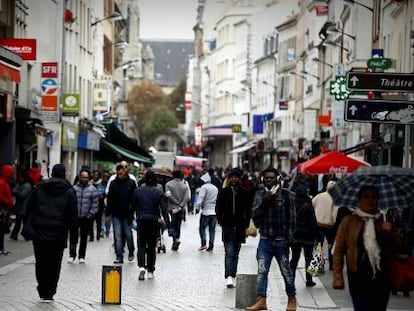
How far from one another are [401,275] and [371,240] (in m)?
0.43

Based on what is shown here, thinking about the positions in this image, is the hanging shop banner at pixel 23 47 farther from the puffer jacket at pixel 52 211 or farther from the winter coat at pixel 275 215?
Answer: the winter coat at pixel 275 215

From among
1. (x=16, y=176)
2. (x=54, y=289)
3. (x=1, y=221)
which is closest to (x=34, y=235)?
(x=54, y=289)

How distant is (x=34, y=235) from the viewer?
52.0 ft

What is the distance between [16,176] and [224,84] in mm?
85967

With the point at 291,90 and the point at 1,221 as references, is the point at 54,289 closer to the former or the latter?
the point at 1,221

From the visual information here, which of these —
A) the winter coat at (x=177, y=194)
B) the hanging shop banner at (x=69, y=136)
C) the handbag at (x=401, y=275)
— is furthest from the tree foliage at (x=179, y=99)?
the handbag at (x=401, y=275)

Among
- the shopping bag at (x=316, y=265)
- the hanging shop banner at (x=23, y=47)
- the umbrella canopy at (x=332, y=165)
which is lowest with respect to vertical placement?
the shopping bag at (x=316, y=265)

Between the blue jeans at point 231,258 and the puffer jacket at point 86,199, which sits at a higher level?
the puffer jacket at point 86,199

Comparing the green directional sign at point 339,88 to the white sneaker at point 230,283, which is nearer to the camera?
the white sneaker at point 230,283

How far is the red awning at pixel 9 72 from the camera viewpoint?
99.5 ft

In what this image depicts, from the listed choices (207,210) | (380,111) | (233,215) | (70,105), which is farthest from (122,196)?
(70,105)

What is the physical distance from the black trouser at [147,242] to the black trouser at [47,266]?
3967 millimetres

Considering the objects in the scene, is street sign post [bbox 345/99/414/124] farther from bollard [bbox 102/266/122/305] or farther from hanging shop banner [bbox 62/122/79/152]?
hanging shop banner [bbox 62/122/79/152]

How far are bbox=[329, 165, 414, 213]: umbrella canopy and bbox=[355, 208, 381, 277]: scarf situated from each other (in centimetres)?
25
